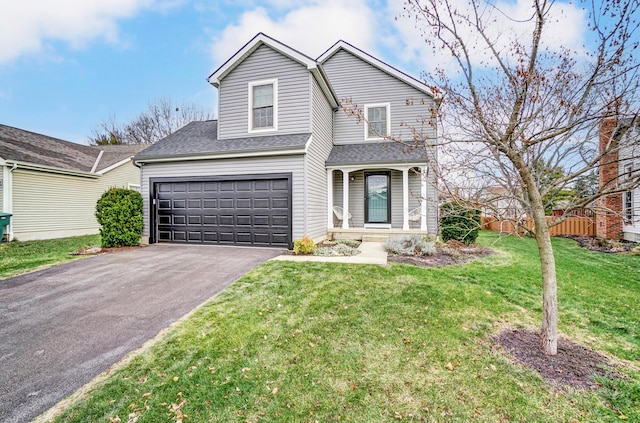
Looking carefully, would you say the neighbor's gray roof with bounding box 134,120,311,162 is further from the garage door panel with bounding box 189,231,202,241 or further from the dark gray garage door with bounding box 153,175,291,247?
the garage door panel with bounding box 189,231,202,241

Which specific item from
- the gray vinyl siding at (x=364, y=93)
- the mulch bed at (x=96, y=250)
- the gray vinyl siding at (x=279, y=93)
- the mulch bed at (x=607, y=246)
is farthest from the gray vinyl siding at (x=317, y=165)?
the mulch bed at (x=607, y=246)

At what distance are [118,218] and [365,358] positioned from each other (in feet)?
29.9

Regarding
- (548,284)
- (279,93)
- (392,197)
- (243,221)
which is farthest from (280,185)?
(548,284)

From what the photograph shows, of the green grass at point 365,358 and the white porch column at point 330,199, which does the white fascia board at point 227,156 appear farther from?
the green grass at point 365,358

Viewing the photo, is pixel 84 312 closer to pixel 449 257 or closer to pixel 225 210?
pixel 225 210

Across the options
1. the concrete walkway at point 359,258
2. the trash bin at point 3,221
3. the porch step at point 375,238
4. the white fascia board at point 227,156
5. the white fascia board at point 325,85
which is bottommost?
the concrete walkway at point 359,258

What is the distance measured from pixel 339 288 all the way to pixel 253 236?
4.68 meters

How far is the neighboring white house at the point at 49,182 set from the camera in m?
11.4

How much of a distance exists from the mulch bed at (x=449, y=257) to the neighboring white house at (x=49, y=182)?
1475 cm

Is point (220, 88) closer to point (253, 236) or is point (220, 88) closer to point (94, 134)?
point (253, 236)

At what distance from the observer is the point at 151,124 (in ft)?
97.0

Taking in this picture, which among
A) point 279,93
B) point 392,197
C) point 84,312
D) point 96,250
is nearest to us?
point 84,312

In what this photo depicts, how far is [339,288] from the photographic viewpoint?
4.97 meters

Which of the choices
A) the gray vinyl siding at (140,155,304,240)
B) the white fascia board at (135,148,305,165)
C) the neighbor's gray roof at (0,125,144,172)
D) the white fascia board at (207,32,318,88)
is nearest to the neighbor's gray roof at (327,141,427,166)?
the gray vinyl siding at (140,155,304,240)
